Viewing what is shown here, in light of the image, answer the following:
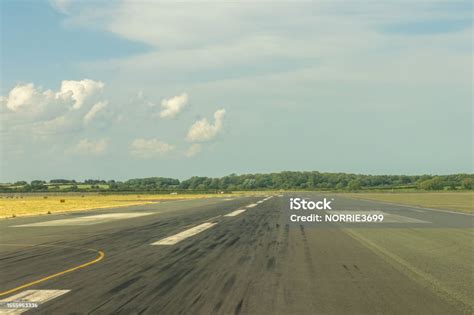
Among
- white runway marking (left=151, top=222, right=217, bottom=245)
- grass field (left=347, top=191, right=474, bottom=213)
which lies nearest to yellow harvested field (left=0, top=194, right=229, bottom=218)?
white runway marking (left=151, top=222, right=217, bottom=245)

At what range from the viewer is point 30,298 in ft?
34.9

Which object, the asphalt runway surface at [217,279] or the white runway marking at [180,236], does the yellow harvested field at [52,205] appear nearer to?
the white runway marking at [180,236]

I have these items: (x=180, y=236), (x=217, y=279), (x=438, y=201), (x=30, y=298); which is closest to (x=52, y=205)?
(x=180, y=236)

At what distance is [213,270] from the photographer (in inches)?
554

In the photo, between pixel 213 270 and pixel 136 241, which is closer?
pixel 213 270

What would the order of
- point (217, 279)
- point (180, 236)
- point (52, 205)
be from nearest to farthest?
point (217, 279) < point (180, 236) < point (52, 205)

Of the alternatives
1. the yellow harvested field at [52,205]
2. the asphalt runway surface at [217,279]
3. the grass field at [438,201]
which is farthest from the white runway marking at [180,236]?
the grass field at [438,201]

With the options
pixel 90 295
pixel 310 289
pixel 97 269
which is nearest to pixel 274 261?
pixel 310 289

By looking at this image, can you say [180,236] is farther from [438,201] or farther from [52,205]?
[438,201]

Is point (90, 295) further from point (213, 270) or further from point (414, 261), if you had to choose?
point (414, 261)

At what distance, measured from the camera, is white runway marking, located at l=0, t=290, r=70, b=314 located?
9566mm

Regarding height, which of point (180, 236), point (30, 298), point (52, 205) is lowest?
point (52, 205)

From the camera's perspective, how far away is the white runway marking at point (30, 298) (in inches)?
377

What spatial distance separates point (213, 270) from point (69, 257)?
617 cm
